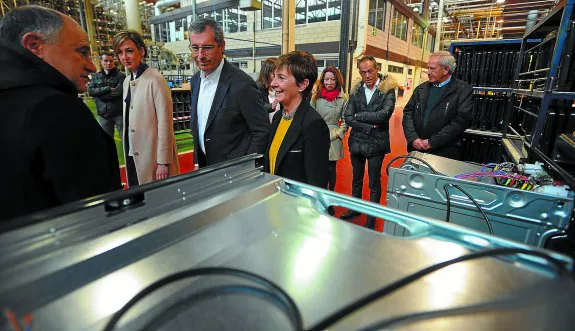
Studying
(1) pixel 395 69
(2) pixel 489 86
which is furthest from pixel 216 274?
(1) pixel 395 69

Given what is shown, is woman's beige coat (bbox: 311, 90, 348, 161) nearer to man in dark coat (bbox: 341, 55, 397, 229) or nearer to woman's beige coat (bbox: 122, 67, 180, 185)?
man in dark coat (bbox: 341, 55, 397, 229)

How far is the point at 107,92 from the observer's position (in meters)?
3.24

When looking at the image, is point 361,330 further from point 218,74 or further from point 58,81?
point 218,74

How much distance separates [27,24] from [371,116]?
2207 millimetres

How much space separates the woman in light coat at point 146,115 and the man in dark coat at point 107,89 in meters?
1.26

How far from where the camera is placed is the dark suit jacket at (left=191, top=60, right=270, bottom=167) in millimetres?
1768

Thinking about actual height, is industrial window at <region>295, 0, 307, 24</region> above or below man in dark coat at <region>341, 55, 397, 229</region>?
above

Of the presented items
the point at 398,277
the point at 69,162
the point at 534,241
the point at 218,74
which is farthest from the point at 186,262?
the point at 218,74

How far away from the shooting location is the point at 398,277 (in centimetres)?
50

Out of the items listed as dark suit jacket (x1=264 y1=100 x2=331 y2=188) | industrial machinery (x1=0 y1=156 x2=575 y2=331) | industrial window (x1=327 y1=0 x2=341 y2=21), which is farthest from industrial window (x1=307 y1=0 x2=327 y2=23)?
industrial machinery (x1=0 y1=156 x2=575 y2=331)

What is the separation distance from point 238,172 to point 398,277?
44cm

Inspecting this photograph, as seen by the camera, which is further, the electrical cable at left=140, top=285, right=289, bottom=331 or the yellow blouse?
the yellow blouse

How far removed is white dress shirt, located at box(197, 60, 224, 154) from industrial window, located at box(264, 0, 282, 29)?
885 centimetres

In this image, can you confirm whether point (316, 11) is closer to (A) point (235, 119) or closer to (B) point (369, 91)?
(B) point (369, 91)
